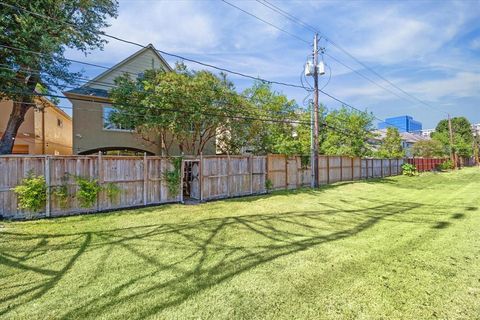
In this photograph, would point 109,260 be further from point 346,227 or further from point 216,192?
point 216,192

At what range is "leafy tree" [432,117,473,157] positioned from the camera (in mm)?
39444

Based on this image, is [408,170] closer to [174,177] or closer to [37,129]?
[174,177]

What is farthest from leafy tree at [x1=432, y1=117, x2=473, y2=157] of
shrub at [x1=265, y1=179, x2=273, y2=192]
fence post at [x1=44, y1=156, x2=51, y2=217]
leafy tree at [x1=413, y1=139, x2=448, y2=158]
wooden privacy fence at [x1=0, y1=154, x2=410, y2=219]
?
fence post at [x1=44, y1=156, x2=51, y2=217]

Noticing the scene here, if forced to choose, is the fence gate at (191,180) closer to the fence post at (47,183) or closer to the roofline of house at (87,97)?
the fence post at (47,183)

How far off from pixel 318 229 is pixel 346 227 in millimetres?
747

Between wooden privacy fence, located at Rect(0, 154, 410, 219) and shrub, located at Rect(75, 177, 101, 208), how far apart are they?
0.46ft

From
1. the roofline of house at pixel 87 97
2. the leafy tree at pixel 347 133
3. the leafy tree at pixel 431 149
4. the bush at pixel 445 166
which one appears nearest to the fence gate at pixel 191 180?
the roofline of house at pixel 87 97

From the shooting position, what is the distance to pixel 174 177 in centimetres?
982

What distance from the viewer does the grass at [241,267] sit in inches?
118

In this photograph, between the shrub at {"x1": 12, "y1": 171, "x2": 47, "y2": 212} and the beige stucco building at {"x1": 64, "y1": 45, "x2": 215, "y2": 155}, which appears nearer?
the shrub at {"x1": 12, "y1": 171, "x2": 47, "y2": 212}

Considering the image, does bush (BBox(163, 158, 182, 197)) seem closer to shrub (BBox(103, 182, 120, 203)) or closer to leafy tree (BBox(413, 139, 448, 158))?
shrub (BBox(103, 182, 120, 203))

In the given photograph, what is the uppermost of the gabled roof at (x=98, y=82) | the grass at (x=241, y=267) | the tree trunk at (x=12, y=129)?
the gabled roof at (x=98, y=82)

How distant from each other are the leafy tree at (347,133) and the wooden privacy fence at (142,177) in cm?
826

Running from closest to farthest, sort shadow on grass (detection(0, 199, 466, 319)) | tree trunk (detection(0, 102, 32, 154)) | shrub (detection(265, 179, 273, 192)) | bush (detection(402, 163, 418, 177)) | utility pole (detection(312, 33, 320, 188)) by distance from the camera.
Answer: shadow on grass (detection(0, 199, 466, 319)) → tree trunk (detection(0, 102, 32, 154)) → shrub (detection(265, 179, 273, 192)) → utility pole (detection(312, 33, 320, 188)) → bush (detection(402, 163, 418, 177))
